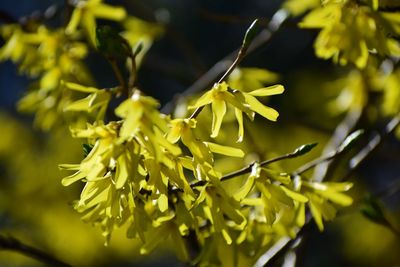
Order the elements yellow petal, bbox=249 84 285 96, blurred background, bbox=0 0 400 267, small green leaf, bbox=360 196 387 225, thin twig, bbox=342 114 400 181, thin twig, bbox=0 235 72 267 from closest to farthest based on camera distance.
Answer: yellow petal, bbox=249 84 285 96 < thin twig, bbox=0 235 72 267 < small green leaf, bbox=360 196 387 225 < thin twig, bbox=342 114 400 181 < blurred background, bbox=0 0 400 267

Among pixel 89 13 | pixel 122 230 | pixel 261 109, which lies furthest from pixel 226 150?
pixel 122 230

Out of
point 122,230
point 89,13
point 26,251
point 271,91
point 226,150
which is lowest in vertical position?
point 122,230

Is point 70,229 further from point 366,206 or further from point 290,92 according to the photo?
point 366,206

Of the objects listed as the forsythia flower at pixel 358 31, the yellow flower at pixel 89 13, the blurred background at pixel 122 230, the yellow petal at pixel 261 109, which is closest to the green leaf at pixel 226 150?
the yellow petal at pixel 261 109

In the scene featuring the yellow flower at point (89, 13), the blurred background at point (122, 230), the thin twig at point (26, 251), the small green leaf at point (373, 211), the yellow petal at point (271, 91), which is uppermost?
the yellow petal at point (271, 91)

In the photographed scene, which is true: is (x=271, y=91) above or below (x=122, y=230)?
above

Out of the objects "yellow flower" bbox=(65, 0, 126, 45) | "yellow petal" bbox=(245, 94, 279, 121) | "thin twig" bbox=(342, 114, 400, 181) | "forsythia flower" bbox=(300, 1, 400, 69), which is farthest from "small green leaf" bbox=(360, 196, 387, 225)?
"yellow flower" bbox=(65, 0, 126, 45)

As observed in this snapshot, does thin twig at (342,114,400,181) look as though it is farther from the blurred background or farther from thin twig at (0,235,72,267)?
thin twig at (0,235,72,267)

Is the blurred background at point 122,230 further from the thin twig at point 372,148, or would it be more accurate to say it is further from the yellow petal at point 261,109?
the yellow petal at point 261,109

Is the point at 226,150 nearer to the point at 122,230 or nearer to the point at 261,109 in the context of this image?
the point at 261,109


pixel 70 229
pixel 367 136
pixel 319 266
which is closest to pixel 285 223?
pixel 367 136

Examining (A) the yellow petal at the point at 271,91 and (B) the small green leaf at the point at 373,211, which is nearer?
(A) the yellow petal at the point at 271,91
